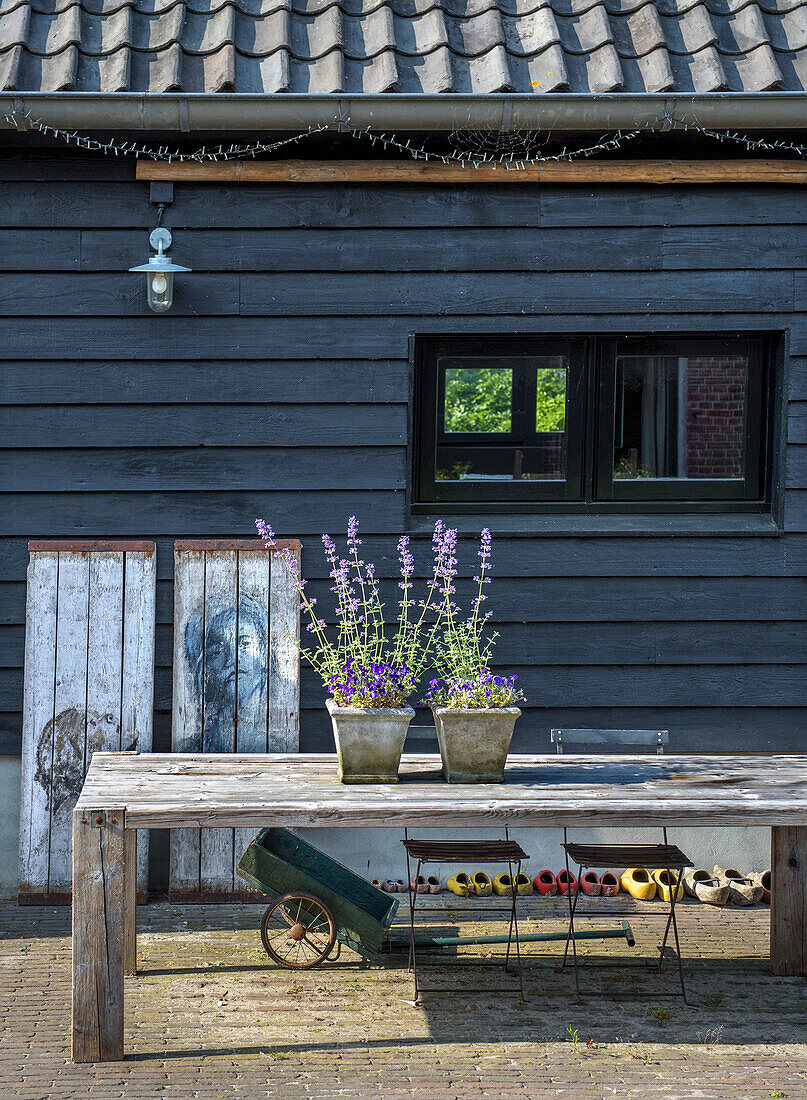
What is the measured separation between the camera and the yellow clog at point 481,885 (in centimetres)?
517

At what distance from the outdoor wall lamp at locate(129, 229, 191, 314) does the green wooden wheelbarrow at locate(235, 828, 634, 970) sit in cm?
237

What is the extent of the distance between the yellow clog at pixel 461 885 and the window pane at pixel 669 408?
6.73 feet

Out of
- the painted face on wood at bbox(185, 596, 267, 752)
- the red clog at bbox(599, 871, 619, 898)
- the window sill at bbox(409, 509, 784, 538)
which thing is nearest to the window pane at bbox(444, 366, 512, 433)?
the window sill at bbox(409, 509, 784, 538)

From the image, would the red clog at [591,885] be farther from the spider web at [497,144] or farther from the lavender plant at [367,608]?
the spider web at [497,144]

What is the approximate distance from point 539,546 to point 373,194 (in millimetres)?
1794

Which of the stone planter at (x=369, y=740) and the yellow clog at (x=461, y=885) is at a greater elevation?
the stone planter at (x=369, y=740)

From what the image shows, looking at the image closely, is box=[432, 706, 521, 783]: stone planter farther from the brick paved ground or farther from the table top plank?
the brick paved ground

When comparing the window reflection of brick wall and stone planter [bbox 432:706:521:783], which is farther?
the window reflection of brick wall

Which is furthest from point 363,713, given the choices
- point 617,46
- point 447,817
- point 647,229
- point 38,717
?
point 617,46

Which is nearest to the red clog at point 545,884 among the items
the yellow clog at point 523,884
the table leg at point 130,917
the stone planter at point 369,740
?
the yellow clog at point 523,884

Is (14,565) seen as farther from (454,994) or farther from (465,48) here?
(465,48)

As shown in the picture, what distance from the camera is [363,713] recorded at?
3.74 m

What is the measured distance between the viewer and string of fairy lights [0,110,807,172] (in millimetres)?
4836

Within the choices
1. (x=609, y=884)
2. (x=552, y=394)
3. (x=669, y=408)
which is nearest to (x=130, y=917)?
(x=609, y=884)
